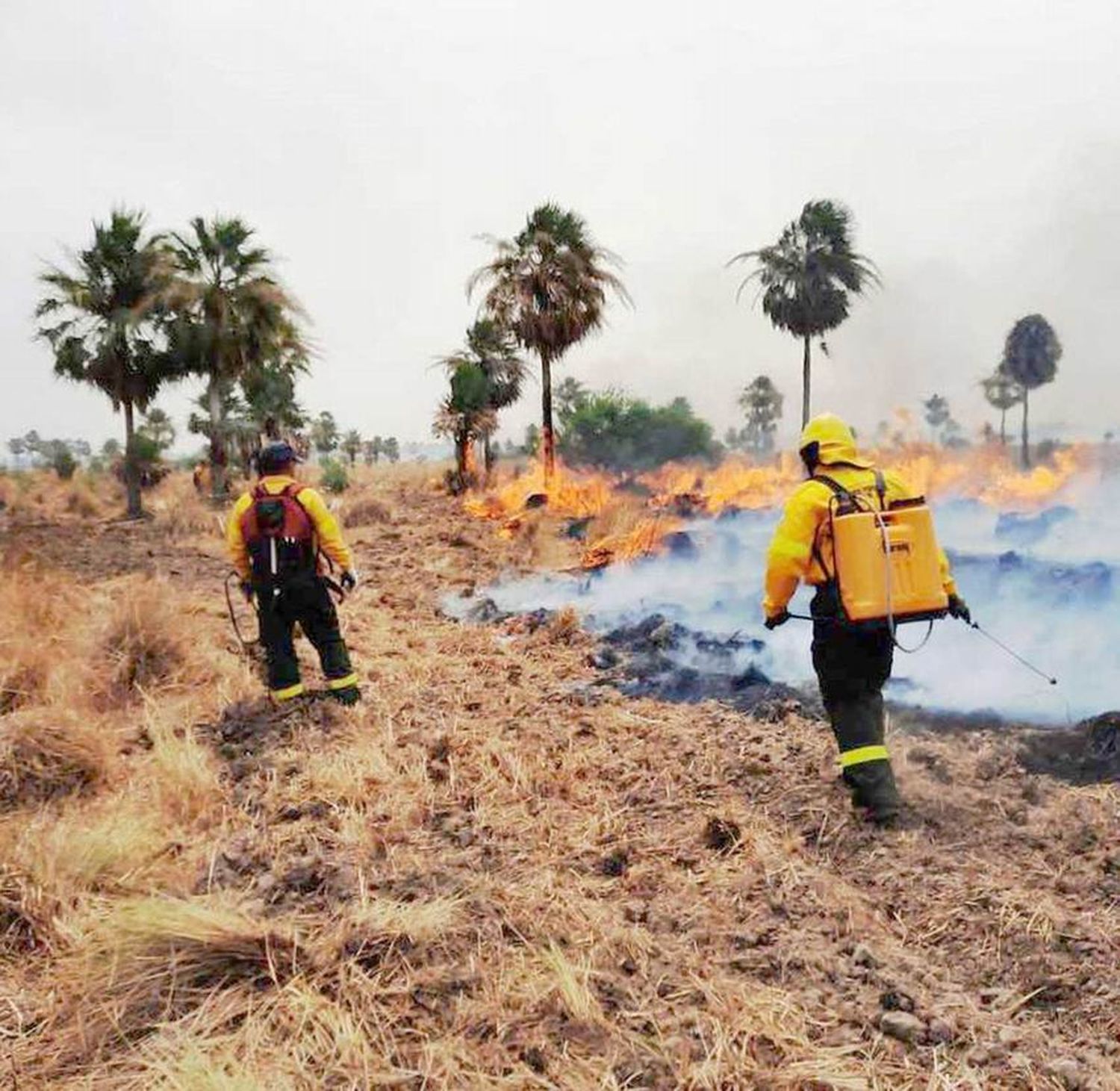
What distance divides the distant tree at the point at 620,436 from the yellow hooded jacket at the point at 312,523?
92.2ft

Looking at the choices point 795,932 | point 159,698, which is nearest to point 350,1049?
point 795,932

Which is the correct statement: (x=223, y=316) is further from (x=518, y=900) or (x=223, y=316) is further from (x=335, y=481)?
(x=518, y=900)

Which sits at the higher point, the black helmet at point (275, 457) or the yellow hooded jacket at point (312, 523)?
the black helmet at point (275, 457)

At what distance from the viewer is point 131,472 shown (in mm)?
20703

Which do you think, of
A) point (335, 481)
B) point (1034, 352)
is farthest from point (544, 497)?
point (1034, 352)

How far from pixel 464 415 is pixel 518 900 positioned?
24118 mm

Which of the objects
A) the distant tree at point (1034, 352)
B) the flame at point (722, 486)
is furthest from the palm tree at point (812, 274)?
the distant tree at point (1034, 352)

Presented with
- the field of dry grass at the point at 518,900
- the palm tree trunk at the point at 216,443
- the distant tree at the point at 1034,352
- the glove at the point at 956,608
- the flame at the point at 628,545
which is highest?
the distant tree at the point at 1034,352

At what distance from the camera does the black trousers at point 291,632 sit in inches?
204

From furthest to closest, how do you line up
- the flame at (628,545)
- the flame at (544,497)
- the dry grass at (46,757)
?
the flame at (544,497) < the flame at (628,545) < the dry grass at (46,757)

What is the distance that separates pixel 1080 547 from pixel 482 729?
1011cm

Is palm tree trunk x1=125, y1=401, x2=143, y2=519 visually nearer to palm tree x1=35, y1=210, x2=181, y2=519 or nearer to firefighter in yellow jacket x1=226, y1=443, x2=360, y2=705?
palm tree x1=35, y1=210, x2=181, y2=519

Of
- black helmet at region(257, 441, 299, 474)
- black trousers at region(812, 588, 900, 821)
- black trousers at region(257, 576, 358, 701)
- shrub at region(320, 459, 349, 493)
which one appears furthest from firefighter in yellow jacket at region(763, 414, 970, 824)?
shrub at region(320, 459, 349, 493)

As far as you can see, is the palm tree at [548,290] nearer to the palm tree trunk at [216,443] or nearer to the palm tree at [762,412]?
the palm tree trunk at [216,443]
